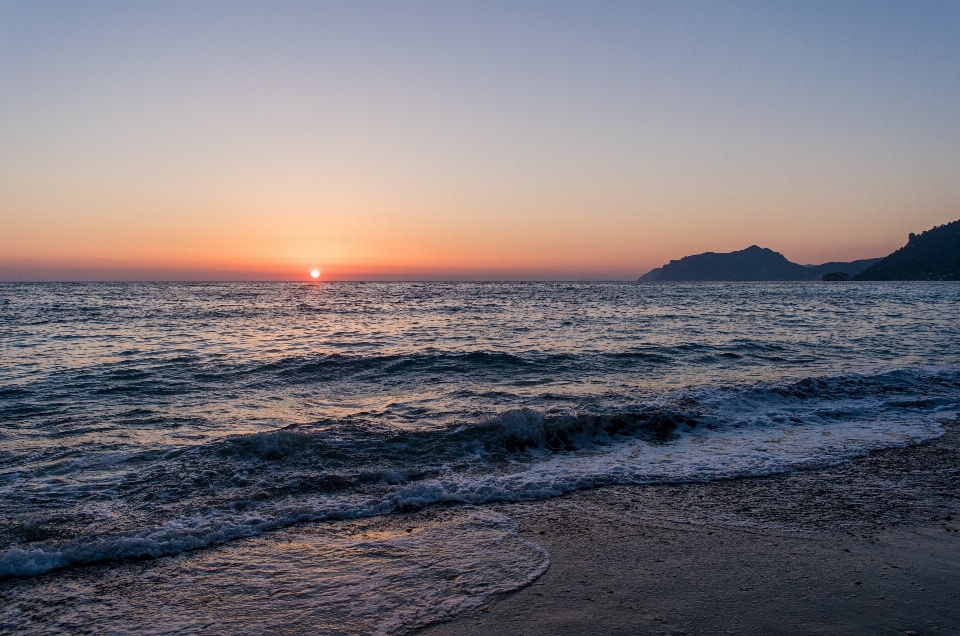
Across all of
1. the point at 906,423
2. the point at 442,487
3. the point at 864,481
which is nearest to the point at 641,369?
the point at 906,423

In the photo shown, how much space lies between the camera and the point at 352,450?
9.93 meters

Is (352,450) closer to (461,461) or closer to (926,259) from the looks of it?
(461,461)

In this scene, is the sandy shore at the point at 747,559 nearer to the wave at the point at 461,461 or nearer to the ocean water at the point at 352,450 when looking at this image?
the ocean water at the point at 352,450

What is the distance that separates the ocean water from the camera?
5266 millimetres

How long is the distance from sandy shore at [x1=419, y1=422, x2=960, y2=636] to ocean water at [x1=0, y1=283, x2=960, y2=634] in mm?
491

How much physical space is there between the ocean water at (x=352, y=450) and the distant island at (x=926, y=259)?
550 feet

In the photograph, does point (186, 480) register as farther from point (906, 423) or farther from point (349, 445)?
point (906, 423)

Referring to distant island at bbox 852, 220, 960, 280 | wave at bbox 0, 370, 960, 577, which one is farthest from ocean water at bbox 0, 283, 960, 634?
distant island at bbox 852, 220, 960, 280

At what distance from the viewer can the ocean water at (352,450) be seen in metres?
5.27

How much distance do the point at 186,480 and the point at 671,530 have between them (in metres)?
6.77

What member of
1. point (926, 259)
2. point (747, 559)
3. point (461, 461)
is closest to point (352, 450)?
point (461, 461)

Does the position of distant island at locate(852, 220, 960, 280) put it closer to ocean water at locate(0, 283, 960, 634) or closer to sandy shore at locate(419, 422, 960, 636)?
ocean water at locate(0, 283, 960, 634)

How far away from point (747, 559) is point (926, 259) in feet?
667

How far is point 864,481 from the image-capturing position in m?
8.06
